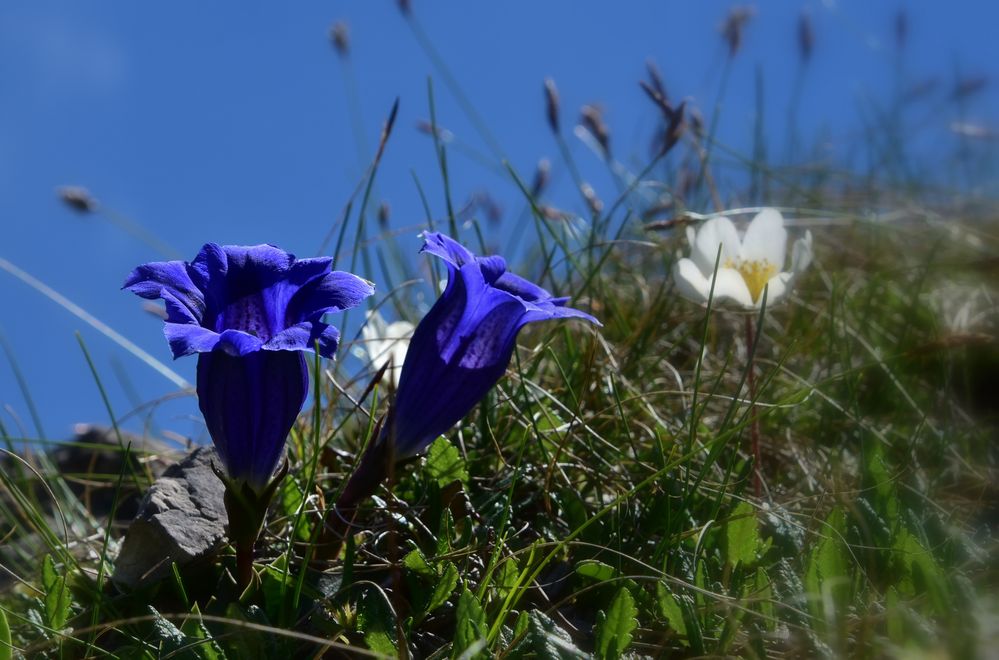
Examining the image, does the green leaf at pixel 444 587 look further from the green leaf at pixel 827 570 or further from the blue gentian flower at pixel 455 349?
the green leaf at pixel 827 570

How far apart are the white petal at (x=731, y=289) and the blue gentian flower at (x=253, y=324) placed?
90 centimetres

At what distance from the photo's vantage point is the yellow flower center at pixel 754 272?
7.71ft

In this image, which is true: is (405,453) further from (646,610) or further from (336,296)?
(646,610)

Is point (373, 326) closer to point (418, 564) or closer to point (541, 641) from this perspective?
point (418, 564)

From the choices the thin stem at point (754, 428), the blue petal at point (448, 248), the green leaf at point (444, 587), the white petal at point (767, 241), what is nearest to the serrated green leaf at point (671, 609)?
the green leaf at point (444, 587)

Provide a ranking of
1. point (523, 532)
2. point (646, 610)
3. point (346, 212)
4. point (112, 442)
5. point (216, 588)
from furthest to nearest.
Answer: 1. point (112, 442)
2. point (346, 212)
3. point (523, 532)
4. point (216, 588)
5. point (646, 610)

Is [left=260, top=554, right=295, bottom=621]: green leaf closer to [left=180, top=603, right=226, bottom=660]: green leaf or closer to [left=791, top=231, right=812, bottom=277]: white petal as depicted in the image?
[left=180, top=603, right=226, bottom=660]: green leaf

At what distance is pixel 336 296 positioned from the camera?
5.44ft

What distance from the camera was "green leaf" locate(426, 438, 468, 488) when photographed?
2.12 metres

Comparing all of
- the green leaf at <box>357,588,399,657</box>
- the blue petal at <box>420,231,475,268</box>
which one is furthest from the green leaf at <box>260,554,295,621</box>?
the blue petal at <box>420,231,475,268</box>

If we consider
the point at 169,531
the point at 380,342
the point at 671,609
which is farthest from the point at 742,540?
the point at 380,342

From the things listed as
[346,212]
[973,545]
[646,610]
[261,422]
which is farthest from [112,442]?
[973,545]

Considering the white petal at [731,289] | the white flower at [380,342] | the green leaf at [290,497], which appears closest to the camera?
the green leaf at [290,497]

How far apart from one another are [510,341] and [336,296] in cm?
30
